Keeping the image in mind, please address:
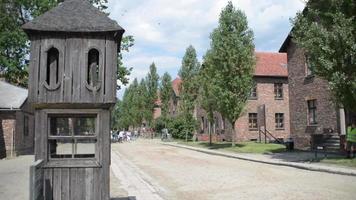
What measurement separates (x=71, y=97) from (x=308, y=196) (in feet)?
21.8

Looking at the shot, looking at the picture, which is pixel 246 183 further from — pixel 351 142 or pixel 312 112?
pixel 312 112

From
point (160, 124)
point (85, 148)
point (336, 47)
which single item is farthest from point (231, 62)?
point (160, 124)

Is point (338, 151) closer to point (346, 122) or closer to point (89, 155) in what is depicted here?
point (346, 122)

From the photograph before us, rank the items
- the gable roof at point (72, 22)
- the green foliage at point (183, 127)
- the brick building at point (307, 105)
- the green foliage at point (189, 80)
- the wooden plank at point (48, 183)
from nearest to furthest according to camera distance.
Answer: the wooden plank at point (48, 183), the gable roof at point (72, 22), the brick building at point (307, 105), the green foliage at point (189, 80), the green foliage at point (183, 127)

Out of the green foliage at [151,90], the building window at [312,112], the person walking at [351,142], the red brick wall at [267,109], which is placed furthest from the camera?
the green foliage at [151,90]

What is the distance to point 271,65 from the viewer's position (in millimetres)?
50094

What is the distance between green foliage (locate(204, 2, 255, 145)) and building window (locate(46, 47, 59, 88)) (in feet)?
84.7

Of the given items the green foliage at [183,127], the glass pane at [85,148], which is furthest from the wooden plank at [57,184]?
the green foliage at [183,127]

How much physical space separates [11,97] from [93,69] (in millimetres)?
24293

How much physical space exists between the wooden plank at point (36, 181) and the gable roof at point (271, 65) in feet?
131

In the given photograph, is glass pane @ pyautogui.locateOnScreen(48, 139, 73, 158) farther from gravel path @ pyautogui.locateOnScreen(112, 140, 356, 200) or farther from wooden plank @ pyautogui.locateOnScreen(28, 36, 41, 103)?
gravel path @ pyautogui.locateOnScreen(112, 140, 356, 200)

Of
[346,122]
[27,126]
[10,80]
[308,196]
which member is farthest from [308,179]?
[10,80]

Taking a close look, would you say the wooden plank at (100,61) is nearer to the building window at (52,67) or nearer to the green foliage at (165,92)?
the building window at (52,67)

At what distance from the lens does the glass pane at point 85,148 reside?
9219 mm
